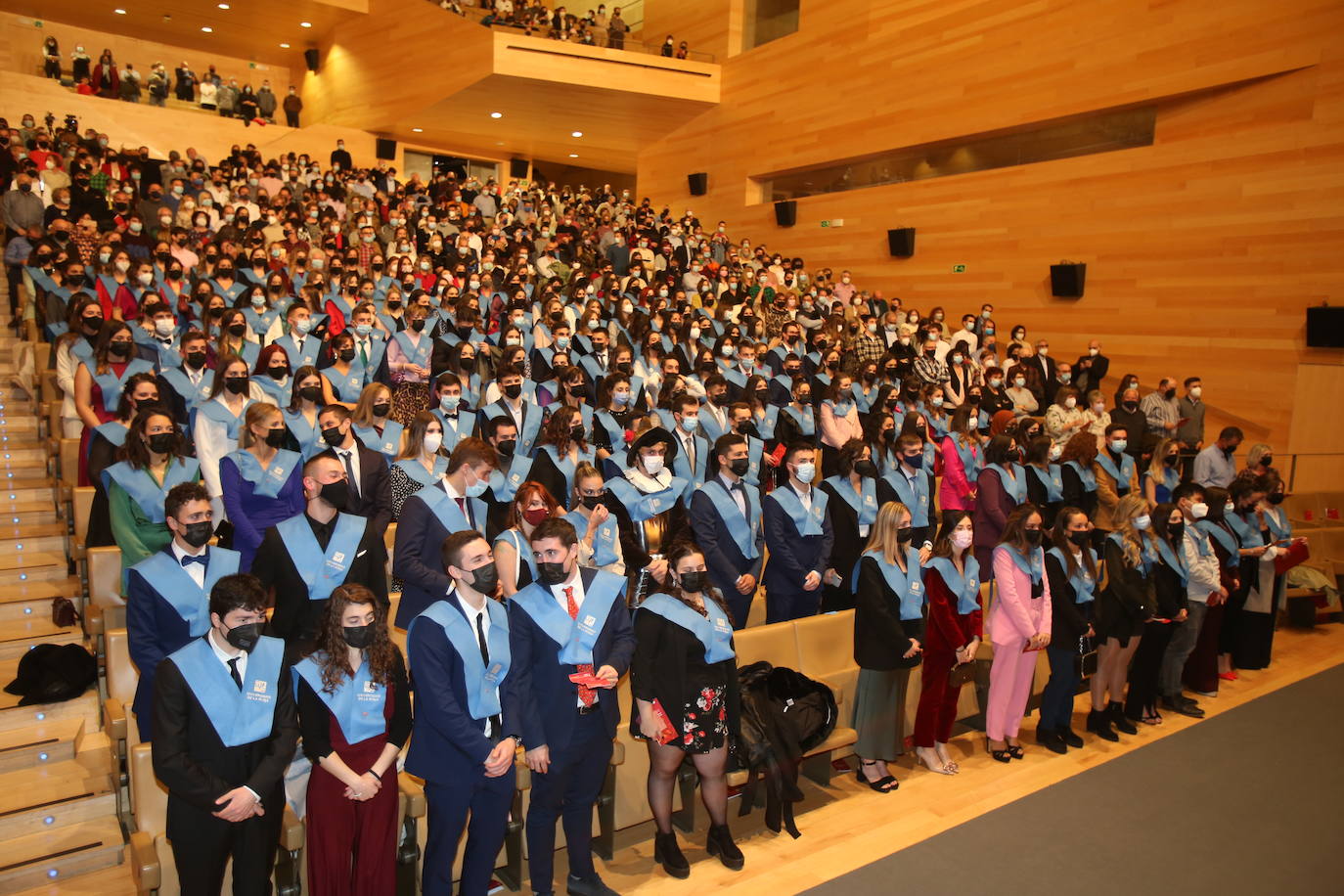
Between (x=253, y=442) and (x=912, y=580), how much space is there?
3.35 m

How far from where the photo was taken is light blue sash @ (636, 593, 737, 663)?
3.83m

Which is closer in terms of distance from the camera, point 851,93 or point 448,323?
point 448,323

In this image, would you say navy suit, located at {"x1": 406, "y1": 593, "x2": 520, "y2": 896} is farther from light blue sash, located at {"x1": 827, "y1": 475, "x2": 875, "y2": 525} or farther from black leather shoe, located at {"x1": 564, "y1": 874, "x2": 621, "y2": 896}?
light blue sash, located at {"x1": 827, "y1": 475, "x2": 875, "y2": 525}

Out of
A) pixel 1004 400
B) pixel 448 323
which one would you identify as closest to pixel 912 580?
pixel 448 323

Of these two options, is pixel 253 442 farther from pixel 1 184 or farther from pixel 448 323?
pixel 1 184

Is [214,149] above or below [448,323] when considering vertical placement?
above

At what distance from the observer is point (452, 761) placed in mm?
3346

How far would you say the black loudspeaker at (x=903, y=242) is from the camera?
16.1 m

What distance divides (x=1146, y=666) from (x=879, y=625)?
215 cm

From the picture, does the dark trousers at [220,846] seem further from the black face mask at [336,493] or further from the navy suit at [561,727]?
the black face mask at [336,493]

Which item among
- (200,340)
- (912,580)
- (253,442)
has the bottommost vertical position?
(912,580)

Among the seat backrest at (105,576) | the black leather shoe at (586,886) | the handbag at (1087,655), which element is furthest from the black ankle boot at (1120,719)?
the seat backrest at (105,576)

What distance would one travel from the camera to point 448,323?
9430mm

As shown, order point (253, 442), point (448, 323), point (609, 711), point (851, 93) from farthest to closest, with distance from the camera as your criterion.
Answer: point (851, 93) → point (448, 323) → point (253, 442) → point (609, 711)
